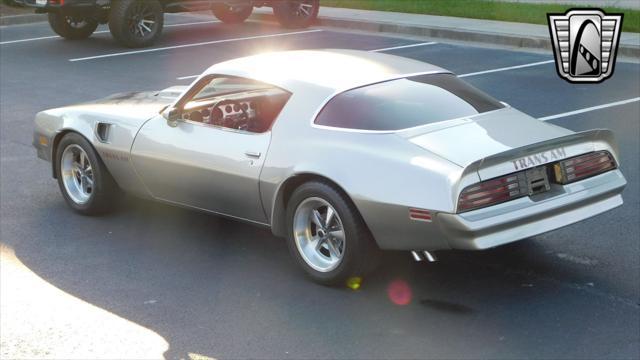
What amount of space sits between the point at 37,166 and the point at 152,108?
2338 mm

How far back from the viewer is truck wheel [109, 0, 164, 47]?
54.9 ft

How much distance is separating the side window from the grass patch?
1067 cm

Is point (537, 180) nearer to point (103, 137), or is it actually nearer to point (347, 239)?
point (347, 239)

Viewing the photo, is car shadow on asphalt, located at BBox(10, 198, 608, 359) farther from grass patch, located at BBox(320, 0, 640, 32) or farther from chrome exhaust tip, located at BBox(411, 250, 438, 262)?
grass patch, located at BBox(320, 0, 640, 32)

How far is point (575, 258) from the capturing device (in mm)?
6645

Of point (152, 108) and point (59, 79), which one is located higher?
point (152, 108)

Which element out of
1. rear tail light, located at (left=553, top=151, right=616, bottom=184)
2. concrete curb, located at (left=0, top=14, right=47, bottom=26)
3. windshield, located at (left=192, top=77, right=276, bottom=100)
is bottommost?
concrete curb, located at (left=0, top=14, right=47, bottom=26)

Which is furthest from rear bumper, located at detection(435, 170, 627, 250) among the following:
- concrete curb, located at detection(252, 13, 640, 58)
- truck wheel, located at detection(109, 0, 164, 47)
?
truck wheel, located at detection(109, 0, 164, 47)

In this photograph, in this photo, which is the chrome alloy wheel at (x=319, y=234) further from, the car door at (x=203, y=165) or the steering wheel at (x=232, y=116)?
the steering wheel at (x=232, y=116)

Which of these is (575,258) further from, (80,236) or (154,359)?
(80,236)

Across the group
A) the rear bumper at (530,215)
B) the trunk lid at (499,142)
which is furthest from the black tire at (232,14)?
the rear bumper at (530,215)

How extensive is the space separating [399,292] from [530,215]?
944 mm

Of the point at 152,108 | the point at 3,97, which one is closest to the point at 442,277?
the point at 152,108

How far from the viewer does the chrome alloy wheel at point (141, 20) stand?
16953mm
